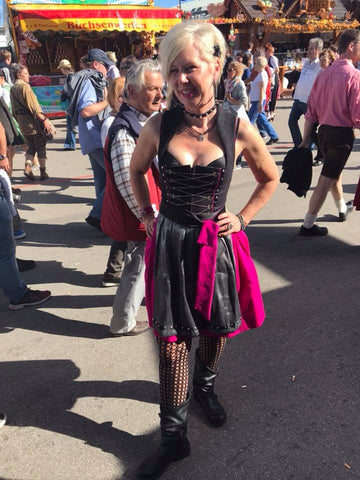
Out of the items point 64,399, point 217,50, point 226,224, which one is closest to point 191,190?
point 226,224

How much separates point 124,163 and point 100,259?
73.3 inches

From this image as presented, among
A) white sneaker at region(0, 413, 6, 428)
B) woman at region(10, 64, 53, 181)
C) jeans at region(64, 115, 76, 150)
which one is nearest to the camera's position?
white sneaker at region(0, 413, 6, 428)

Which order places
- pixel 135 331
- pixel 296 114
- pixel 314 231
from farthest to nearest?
pixel 296 114 → pixel 314 231 → pixel 135 331

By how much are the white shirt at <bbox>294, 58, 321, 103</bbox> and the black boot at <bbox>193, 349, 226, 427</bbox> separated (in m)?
6.12

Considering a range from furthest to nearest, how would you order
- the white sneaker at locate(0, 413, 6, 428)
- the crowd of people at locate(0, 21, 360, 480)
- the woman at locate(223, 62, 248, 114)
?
the woman at locate(223, 62, 248, 114) → the white sneaker at locate(0, 413, 6, 428) → the crowd of people at locate(0, 21, 360, 480)

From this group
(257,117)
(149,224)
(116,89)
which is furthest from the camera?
(257,117)

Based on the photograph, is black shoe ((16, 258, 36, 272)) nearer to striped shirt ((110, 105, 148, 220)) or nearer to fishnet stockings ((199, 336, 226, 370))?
striped shirt ((110, 105, 148, 220))

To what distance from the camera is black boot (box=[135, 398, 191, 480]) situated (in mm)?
1970

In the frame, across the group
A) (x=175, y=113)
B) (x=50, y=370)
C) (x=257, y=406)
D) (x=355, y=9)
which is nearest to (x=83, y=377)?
(x=50, y=370)

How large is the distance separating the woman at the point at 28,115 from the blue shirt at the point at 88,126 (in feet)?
5.56

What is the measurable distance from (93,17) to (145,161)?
14294 millimetres

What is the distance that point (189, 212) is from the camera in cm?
191

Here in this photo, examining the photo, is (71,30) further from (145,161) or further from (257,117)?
(145,161)

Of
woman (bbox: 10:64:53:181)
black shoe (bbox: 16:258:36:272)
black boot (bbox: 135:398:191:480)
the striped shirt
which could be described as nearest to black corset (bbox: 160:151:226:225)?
the striped shirt
